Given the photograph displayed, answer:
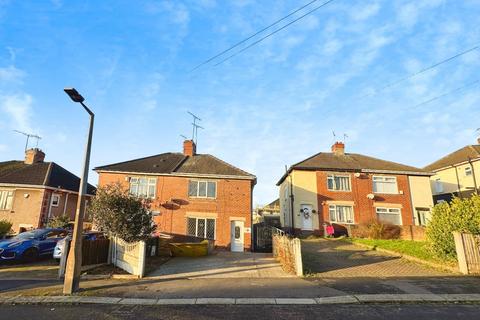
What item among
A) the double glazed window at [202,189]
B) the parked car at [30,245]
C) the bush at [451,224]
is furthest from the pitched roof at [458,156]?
the parked car at [30,245]

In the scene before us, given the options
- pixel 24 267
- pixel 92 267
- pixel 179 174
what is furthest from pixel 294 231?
pixel 24 267

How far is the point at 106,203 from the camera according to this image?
12.8 metres

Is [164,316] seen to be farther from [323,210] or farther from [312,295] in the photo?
[323,210]

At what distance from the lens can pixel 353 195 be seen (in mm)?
26781

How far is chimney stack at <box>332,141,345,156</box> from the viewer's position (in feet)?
102

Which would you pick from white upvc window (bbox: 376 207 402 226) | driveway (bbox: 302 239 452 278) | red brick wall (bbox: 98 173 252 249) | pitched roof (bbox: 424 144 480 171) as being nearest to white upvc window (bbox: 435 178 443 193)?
pitched roof (bbox: 424 144 480 171)

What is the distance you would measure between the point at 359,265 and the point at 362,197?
14.8 meters

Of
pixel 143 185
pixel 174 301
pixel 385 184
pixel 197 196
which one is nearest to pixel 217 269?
pixel 174 301

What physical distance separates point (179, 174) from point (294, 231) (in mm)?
11367

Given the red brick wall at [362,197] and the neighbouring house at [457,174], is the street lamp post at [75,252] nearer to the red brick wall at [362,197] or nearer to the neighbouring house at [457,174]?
the red brick wall at [362,197]

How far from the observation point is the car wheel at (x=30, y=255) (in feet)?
48.5

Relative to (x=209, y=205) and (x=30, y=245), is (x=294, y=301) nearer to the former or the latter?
(x=30, y=245)

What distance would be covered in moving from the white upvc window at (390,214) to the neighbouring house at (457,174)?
743 cm

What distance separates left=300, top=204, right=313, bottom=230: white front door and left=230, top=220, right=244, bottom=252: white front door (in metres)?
7.09
